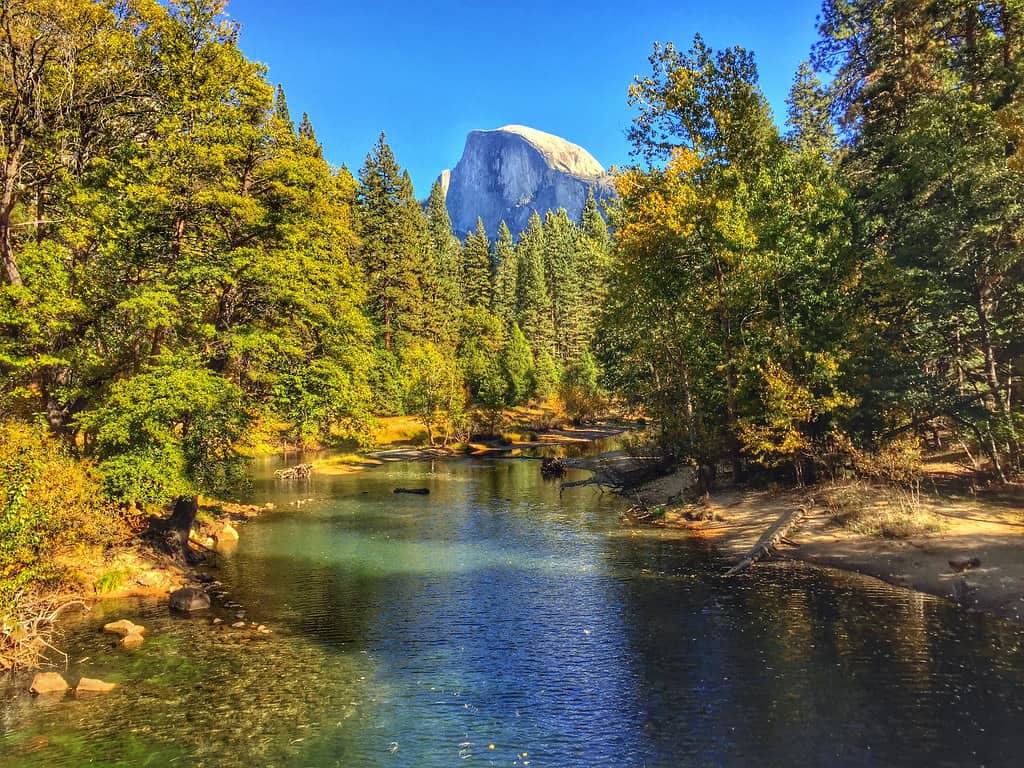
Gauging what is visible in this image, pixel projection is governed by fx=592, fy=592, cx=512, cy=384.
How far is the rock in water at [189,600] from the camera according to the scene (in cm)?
1906

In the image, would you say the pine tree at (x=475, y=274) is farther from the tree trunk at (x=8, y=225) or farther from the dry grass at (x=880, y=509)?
the tree trunk at (x=8, y=225)

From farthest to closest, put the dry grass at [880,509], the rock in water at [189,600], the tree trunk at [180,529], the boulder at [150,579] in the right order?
the tree trunk at [180,529] → the dry grass at [880,509] → the boulder at [150,579] → the rock in water at [189,600]

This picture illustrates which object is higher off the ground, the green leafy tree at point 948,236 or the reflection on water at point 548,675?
the green leafy tree at point 948,236

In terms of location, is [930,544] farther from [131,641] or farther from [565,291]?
[565,291]

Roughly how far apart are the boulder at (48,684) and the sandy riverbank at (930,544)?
2136 centimetres

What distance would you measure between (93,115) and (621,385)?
34.4 meters

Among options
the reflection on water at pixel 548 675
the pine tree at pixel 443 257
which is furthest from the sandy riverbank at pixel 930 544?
the pine tree at pixel 443 257

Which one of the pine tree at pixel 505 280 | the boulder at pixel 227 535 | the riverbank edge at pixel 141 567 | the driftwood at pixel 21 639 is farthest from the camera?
the pine tree at pixel 505 280

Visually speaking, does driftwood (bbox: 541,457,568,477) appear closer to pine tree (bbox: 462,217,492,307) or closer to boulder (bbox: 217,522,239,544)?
boulder (bbox: 217,522,239,544)

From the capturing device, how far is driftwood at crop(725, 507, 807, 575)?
72.3ft

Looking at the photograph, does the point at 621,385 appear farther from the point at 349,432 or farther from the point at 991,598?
the point at 991,598

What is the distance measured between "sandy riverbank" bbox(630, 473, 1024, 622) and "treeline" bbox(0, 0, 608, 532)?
1815 centimetres

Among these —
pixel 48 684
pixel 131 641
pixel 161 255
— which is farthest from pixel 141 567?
pixel 161 255

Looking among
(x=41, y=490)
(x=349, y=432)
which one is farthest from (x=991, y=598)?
(x=41, y=490)
